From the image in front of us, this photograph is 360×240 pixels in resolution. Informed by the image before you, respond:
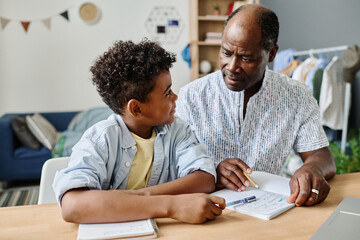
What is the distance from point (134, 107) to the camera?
104 centimetres

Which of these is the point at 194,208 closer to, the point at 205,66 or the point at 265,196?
the point at 265,196

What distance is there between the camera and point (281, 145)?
1.37 metres

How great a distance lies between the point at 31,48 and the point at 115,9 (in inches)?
45.7

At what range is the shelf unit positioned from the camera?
446 cm

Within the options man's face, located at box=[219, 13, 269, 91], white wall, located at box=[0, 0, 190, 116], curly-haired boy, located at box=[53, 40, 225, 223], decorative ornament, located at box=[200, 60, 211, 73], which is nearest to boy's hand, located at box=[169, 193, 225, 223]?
curly-haired boy, located at box=[53, 40, 225, 223]

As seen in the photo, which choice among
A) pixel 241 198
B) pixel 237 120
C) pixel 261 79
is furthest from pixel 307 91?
pixel 241 198

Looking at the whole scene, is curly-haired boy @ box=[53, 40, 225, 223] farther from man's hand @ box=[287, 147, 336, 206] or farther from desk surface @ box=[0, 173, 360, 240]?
man's hand @ box=[287, 147, 336, 206]

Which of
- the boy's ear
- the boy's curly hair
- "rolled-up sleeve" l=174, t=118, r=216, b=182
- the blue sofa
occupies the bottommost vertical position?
the blue sofa

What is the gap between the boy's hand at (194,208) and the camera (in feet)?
2.59

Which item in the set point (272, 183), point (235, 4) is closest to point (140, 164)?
point (272, 183)

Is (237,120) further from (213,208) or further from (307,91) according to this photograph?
(213,208)

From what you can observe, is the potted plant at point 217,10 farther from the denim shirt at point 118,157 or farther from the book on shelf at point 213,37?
the denim shirt at point 118,157

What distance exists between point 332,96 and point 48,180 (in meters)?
2.37

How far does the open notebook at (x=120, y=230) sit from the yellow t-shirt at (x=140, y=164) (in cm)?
27
